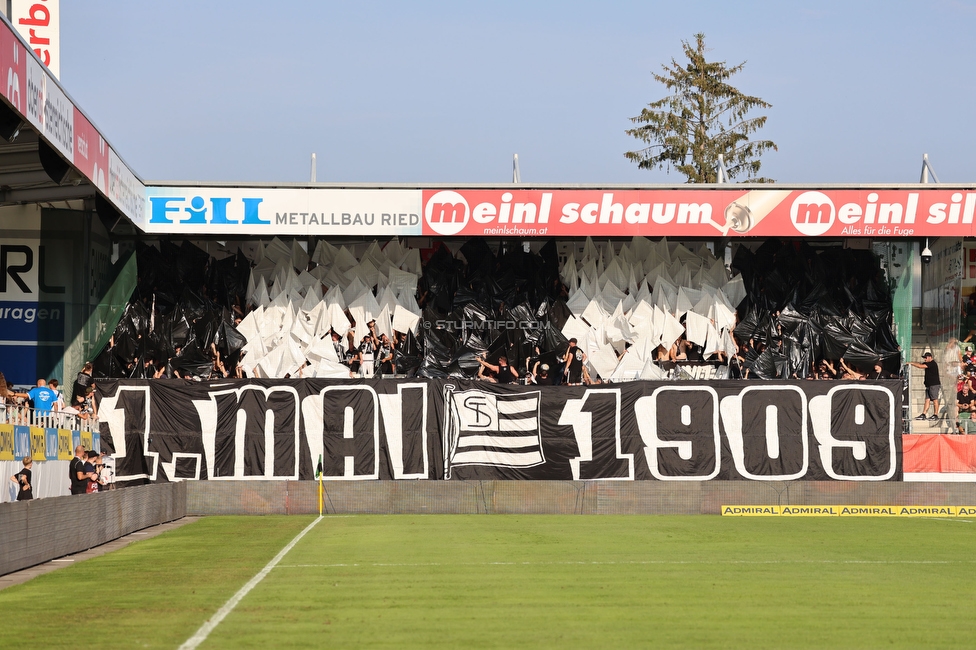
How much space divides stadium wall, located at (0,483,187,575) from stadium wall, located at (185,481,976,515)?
3.84m

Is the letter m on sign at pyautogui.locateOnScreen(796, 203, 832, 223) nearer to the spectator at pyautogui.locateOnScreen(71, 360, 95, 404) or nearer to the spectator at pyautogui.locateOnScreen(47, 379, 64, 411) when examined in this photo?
the spectator at pyautogui.locateOnScreen(71, 360, 95, 404)

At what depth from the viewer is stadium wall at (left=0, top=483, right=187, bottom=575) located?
15.1 metres

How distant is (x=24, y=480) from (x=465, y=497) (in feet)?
38.5

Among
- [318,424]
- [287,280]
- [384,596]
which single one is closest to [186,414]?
[318,424]

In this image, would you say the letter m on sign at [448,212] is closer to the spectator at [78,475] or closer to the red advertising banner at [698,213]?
the red advertising banner at [698,213]

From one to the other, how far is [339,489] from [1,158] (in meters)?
10.9

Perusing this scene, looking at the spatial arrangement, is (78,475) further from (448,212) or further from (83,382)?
(448,212)

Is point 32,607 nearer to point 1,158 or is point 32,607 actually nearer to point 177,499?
point 1,158

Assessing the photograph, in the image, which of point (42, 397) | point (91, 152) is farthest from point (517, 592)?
point (42, 397)

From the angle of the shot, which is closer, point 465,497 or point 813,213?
point 465,497

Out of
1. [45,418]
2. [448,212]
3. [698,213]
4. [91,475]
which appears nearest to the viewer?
[91,475]

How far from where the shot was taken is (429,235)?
33.3 m

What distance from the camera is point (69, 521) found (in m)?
17.7

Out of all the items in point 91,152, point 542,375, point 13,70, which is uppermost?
point 13,70
